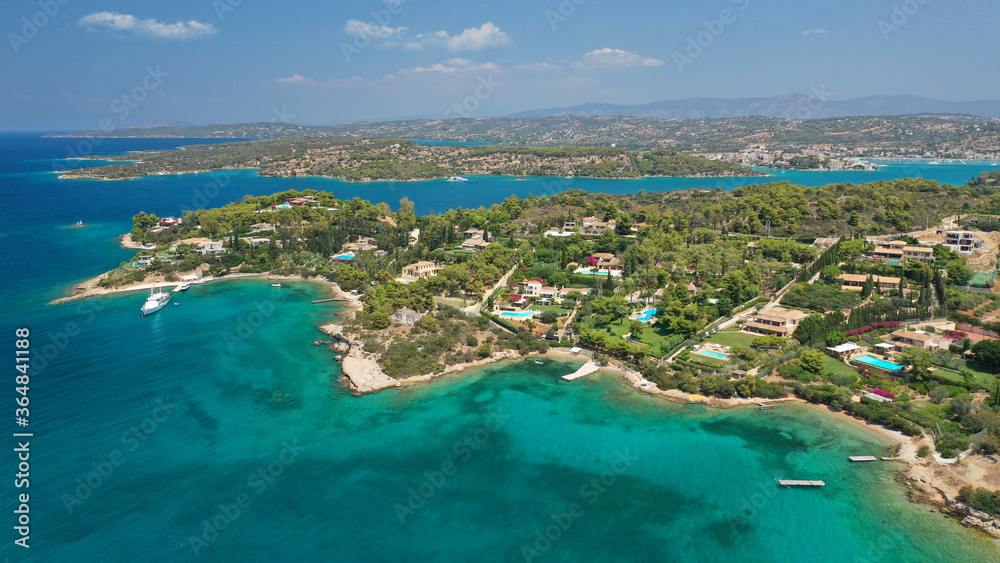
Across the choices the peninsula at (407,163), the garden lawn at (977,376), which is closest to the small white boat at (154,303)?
the garden lawn at (977,376)

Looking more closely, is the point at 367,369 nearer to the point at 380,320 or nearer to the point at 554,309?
the point at 380,320

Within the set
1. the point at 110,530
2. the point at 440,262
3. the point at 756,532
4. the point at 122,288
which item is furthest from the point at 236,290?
the point at 756,532

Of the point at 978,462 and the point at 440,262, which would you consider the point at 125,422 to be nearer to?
the point at 440,262

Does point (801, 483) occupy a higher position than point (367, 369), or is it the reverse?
point (367, 369)

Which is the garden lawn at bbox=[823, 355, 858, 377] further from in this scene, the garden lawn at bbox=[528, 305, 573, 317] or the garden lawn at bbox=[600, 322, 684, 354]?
the garden lawn at bbox=[528, 305, 573, 317]

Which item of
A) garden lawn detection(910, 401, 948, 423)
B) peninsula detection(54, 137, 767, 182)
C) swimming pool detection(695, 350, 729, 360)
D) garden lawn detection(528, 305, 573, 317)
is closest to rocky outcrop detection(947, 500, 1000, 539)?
garden lawn detection(910, 401, 948, 423)

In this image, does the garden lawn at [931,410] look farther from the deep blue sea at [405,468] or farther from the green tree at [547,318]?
the green tree at [547,318]

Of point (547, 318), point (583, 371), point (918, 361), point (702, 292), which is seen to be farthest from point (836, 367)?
point (547, 318)
